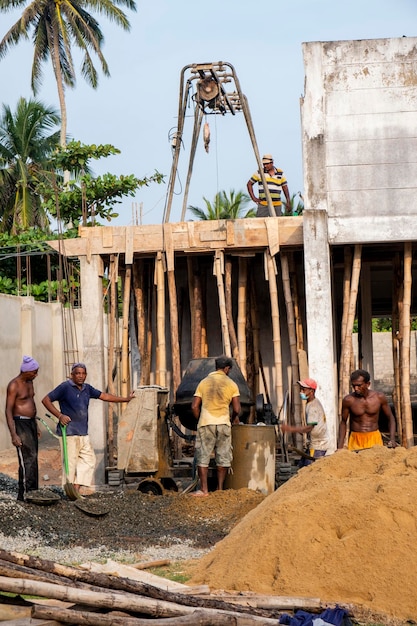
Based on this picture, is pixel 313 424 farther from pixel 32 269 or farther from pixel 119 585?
pixel 32 269

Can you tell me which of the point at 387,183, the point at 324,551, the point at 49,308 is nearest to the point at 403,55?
the point at 387,183

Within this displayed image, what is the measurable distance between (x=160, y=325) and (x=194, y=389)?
5.49 feet

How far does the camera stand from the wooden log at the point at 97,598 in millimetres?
6258

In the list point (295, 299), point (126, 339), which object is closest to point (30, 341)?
point (126, 339)

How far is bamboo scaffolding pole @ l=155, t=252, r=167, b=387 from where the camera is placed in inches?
554

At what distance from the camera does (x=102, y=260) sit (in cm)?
1466

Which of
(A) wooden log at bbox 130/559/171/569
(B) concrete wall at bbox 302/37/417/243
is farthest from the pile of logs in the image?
(B) concrete wall at bbox 302/37/417/243

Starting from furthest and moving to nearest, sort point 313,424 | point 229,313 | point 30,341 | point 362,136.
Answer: point 30,341 < point 229,313 < point 362,136 < point 313,424

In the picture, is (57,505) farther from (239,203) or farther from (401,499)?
(239,203)

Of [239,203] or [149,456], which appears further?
[239,203]

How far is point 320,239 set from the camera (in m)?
13.5

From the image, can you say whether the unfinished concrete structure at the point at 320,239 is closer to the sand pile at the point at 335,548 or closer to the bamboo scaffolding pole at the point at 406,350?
the bamboo scaffolding pole at the point at 406,350

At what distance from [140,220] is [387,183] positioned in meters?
4.10

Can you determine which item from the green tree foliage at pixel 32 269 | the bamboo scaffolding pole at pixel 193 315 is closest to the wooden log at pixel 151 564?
the bamboo scaffolding pole at pixel 193 315
